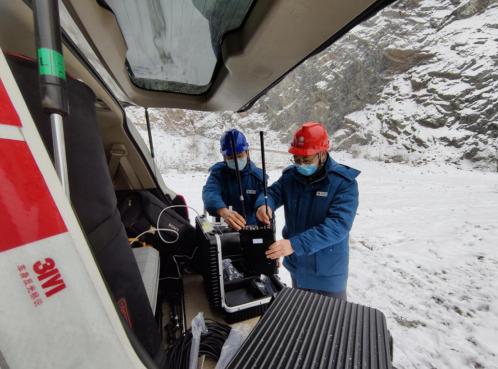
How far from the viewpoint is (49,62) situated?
0.39 meters

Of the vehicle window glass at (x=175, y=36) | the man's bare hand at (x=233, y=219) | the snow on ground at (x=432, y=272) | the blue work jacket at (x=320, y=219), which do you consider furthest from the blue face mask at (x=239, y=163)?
the snow on ground at (x=432, y=272)

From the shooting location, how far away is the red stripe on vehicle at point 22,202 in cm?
31

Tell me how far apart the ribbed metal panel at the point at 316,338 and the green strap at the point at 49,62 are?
0.69 metres

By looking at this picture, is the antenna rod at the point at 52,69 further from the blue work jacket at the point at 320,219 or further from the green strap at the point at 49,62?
the blue work jacket at the point at 320,219

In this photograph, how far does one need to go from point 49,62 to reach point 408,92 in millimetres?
20377

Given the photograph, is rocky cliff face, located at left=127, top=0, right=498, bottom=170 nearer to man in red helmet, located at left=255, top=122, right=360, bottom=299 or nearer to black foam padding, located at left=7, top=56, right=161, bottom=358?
man in red helmet, located at left=255, top=122, right=360, bottom=299

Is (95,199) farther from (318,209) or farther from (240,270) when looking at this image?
(318,209)

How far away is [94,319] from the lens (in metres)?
0.37

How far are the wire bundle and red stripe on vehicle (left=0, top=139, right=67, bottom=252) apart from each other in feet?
2.17

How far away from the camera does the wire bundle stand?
81 cm

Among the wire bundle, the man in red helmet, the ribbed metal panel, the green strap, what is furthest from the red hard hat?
the green strap

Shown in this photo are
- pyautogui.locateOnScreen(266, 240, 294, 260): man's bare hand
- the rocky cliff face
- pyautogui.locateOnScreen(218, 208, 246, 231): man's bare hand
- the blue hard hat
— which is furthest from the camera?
the rocky cliff face

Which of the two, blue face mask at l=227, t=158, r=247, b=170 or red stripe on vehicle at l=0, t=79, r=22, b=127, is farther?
blue face mask at l=227, t=158, r=247, b=170

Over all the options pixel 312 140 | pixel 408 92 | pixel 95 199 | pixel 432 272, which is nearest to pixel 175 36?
pixel 312 140
